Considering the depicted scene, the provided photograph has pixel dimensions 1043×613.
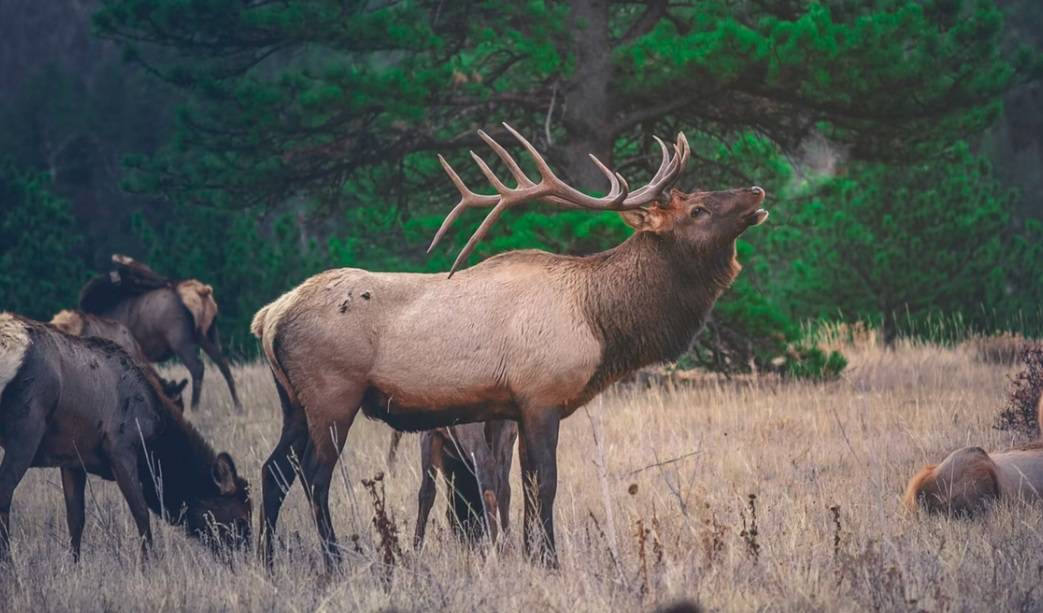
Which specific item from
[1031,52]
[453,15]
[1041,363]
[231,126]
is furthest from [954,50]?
[231,126]

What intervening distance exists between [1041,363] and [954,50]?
Result: 10.6 ft

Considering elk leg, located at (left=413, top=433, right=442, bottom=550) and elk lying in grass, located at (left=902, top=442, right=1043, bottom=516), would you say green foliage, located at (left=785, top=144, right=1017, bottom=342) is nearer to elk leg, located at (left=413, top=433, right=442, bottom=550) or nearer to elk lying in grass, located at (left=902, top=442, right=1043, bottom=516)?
elk lying in grass, located at (left=902, top=442, right=1043, bottom=516)

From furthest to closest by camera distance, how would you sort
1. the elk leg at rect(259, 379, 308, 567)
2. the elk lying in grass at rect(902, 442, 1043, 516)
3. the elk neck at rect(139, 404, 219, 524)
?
the elk neck at rect(139, 404, 219, 524) < the elk lying in grass at rect(902, 442, 1043, 516) < the elk leg at rect(259, 379, 308, 567)

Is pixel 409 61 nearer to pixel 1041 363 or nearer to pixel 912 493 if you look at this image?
pixel 1041 363

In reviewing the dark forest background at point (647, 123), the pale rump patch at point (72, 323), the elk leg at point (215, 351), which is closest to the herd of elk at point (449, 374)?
the pale rump patch at point (72, 323)

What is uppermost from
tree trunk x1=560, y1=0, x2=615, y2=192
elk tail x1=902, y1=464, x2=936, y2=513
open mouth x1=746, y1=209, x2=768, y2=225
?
tree trunk x1=560, y1=0, x2=615, y2=192

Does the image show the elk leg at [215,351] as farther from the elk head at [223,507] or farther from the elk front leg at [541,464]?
the elk front leg at [541,464]

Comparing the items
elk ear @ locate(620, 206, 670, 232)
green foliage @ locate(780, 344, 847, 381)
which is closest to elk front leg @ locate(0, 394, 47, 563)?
elk ear @ locate(620, 206, 670, 232)

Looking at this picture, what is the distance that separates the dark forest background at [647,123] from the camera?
11.4 meters

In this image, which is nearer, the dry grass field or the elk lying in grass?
the dry grass field

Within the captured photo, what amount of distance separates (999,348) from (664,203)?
7.76 meters

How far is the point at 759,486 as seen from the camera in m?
7.72

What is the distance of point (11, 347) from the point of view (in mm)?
6668

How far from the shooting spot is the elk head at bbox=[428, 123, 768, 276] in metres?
6.48
